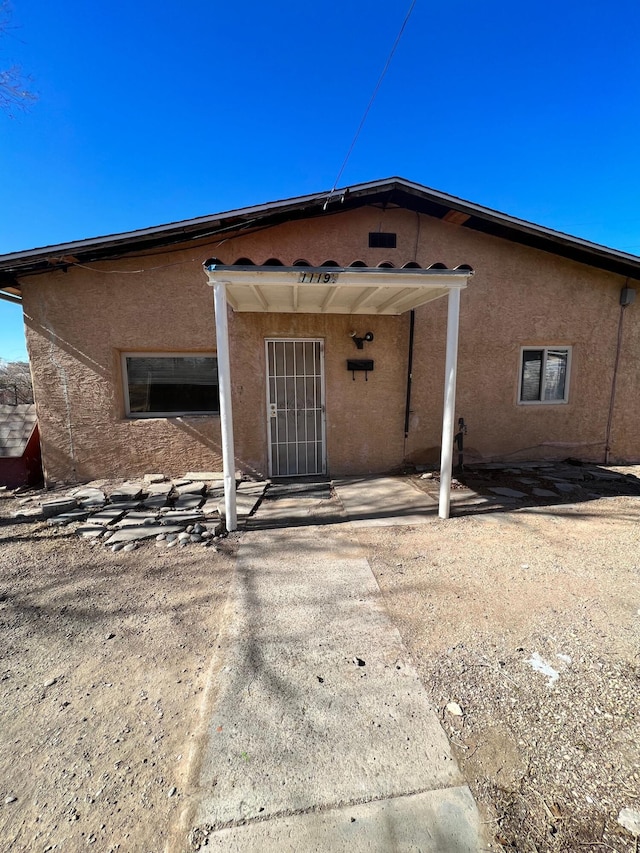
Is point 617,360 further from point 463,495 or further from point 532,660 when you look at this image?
point 532,660

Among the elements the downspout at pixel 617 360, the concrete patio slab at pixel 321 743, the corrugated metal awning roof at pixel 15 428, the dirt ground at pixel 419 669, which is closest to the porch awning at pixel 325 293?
the dirt ground at pixel 419 669

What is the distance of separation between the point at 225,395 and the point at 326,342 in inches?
102

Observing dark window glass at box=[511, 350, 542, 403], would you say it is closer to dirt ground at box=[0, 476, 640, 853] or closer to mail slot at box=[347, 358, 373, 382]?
mail slot at box=[347, 358, 373, 382]

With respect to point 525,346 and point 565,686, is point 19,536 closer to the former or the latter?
point 565,686

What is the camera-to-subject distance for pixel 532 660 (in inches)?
92.5

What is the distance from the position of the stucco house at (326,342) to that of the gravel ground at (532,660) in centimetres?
282

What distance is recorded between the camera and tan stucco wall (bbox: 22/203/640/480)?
5879 millimetres

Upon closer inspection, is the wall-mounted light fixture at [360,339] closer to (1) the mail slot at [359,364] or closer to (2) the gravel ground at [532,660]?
(1) the mail slot at [359,364]

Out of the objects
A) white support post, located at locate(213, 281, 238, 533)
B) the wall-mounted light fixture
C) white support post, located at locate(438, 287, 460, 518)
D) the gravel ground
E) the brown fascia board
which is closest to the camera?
the gravel ground

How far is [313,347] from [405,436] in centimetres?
231

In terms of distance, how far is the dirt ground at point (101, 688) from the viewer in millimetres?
1559

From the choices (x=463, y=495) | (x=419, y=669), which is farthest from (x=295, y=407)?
(x=419, y=669)

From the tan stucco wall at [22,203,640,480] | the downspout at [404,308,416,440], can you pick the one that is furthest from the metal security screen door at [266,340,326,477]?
the downspout at [404,308,416,440]

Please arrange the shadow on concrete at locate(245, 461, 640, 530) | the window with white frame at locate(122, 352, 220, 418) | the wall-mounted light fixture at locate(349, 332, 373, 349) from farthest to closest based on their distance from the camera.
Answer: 1. the wall-mounted light fixture at locate(349, 332, 373, 349)
2. the window with white frame at locate(122, 352, 220, 418)
3. the shadow on concrete at locate(245, 461, 640, 530)
